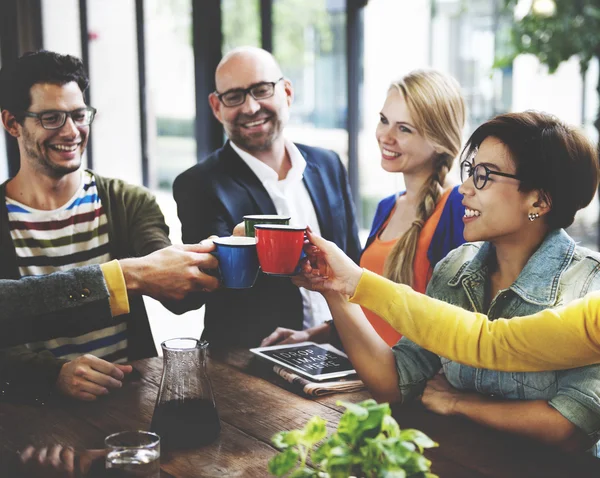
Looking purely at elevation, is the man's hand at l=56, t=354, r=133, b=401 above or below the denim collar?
below

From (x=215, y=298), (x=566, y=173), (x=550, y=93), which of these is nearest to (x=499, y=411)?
(x=566, y=173)

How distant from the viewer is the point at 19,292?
158 cm

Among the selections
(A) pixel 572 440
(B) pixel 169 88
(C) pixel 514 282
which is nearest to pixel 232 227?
(C) pixel 514 282

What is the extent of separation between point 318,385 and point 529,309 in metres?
0.48

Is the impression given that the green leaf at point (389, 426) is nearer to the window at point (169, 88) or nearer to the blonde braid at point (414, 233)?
the blonde braid at point (414, 233)

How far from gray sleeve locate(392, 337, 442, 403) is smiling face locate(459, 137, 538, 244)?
0.30 m

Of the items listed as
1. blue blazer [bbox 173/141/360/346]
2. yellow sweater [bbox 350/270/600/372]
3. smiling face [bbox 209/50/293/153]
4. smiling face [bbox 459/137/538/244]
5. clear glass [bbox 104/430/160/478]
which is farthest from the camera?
smiling face [bbox 209/50/293/153]

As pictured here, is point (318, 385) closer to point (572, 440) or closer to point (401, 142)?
point (572, 440)

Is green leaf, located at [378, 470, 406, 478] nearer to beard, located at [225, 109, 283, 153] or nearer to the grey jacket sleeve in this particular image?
the grey jacket sleeve

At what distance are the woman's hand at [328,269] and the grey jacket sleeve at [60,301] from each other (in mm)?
452

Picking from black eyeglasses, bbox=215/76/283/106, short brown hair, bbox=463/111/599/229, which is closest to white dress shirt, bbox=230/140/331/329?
black eyeglasses, bbox=215/76/283/106

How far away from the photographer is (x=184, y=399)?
1.29 meters

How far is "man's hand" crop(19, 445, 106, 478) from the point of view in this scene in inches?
47.4

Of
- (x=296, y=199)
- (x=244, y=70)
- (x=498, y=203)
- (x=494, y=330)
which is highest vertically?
(x=244, y=70)
